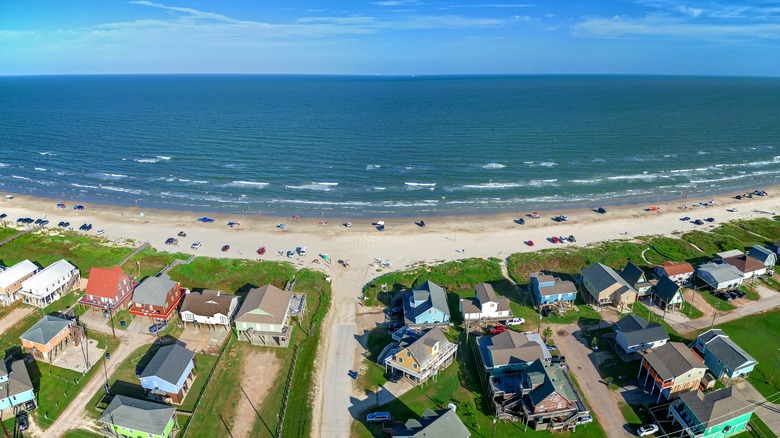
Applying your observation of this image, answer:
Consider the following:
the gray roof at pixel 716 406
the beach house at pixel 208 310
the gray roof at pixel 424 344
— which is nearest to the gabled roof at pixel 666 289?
the gray roof at pixel 716 406

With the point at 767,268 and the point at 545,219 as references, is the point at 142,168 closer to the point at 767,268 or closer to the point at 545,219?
the point at 545,219

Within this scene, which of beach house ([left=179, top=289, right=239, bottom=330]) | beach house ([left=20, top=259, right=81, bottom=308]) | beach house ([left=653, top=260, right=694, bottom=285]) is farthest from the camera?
beach house ([left=653, top=260, right=694, bottom=285])

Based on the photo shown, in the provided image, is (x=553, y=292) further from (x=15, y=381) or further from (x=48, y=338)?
(x=48, y=338)

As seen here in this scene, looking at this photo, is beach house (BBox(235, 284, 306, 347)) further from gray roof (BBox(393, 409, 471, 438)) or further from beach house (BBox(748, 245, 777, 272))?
beach house (BBox(748, 245, 777, 272))

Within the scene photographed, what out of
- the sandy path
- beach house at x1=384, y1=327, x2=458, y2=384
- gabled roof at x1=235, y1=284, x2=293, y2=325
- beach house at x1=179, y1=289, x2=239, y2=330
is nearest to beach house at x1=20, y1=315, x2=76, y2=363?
the sandy path

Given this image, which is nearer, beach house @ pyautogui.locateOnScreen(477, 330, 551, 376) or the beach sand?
beach house @ pyautogui.locateOnScreen(477, 330, 551, 376)

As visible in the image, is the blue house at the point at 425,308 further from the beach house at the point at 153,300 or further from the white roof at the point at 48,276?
the white roof at the point at 48,276
